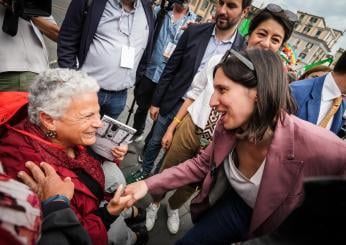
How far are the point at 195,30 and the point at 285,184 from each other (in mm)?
1725

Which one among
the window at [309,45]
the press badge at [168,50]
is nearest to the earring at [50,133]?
the press badge at [168,50]

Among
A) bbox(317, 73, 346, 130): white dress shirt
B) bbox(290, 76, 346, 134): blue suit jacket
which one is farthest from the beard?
bbox(317, 73, 346, 130): white dress shirt

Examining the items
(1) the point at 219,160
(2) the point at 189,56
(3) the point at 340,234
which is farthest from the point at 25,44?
(3) the point at 340,234

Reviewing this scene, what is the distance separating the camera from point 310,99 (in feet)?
6.41

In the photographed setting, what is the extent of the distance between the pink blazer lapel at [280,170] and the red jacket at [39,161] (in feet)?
3.15

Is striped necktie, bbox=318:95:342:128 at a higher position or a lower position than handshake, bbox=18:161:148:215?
higher

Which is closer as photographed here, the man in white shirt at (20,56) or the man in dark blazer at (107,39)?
the man in white shirt at (20,56)

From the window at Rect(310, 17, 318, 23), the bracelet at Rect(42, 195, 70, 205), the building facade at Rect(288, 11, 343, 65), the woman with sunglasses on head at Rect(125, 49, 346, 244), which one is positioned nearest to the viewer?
the bracelet at Rect(42, 195, 70, 205)

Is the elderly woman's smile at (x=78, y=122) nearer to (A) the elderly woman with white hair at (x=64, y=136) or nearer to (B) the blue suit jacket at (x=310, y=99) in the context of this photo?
(A) the elderly woman with white hair at (x=64, y=136)

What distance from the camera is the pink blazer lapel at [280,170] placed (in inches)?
54.4

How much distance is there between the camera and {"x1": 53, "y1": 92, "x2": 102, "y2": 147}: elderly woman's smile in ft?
5.18

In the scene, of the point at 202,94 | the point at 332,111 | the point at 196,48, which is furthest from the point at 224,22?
the point at 332,111

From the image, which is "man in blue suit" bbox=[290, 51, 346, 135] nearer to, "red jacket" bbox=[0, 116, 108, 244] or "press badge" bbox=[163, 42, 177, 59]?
"red jacket" bbox=[0, 116, 108, 244]

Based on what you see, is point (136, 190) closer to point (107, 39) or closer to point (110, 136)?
point (110, 136)
